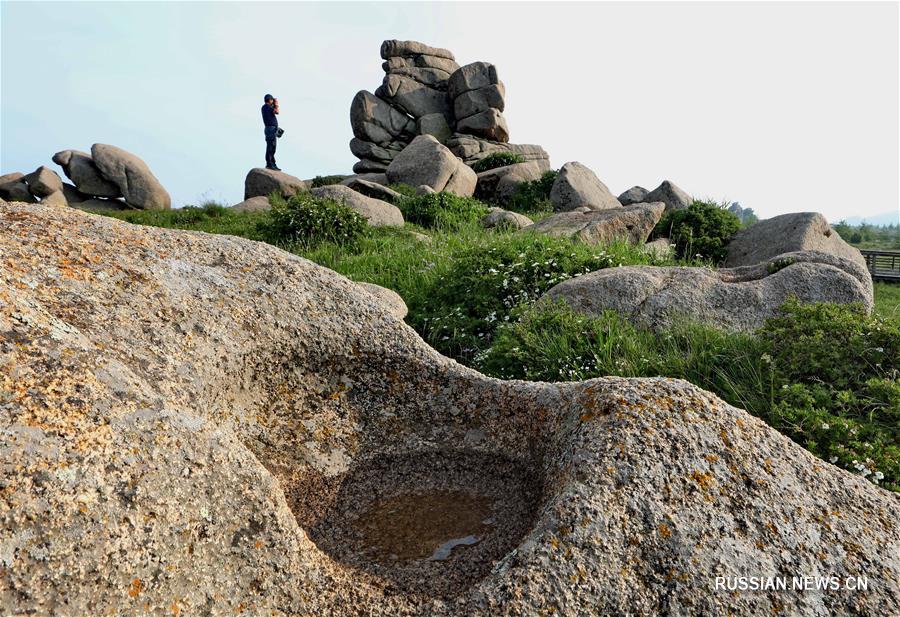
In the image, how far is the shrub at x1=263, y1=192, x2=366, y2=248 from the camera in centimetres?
1495

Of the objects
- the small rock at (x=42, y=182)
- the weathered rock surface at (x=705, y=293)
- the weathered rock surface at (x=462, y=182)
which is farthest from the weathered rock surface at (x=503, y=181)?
the weathered rock surface at (x=705, y=293)

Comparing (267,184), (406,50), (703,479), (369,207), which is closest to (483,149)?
(406,50)

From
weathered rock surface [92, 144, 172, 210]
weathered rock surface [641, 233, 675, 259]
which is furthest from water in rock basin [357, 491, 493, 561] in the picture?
weathered rock surface [92, 144, 172, 210]

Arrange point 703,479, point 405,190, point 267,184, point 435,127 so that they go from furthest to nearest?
point 435,127
point 267,184
point 405,190
point 703,479

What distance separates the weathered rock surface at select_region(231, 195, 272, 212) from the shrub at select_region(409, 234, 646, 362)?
12645 mm

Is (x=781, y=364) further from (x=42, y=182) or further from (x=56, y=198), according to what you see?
(x=42, y=182)

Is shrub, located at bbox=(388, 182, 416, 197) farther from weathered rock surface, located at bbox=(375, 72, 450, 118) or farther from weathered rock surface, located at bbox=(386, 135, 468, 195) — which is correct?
weathered rock surface, located at bbox=(375, 72, 450, 118)

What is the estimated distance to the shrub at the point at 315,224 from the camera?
14953 mm

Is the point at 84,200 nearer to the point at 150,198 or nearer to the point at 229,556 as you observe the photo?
the point at 150,198

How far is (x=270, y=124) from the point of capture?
3041 cm

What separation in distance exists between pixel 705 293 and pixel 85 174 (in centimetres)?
2524

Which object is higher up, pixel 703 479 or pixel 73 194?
pixel 73 194

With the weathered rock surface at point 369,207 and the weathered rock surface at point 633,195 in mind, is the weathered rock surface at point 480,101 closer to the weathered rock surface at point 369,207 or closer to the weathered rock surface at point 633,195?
the weathered rock surface at point 633,195

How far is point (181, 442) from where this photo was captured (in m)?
2.59
